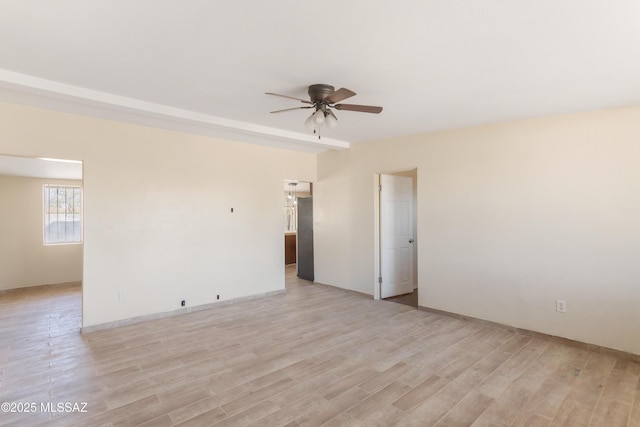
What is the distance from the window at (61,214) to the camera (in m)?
7.11

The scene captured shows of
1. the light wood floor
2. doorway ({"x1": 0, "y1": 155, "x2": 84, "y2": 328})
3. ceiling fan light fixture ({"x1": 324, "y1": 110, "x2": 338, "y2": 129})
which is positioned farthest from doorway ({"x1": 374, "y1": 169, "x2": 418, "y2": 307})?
doorway ({"x1": 0, "y1": 155, "x2": 84, "y2": 328})

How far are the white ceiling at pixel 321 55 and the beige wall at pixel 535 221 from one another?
1.51 ft

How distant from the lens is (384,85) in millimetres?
3025

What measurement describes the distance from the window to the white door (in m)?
7.04

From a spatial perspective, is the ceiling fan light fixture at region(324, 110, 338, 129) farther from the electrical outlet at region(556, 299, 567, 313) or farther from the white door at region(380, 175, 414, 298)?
the electrical outlet at region(556, 299, 567, 313)

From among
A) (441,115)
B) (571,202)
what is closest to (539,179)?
(571,202)

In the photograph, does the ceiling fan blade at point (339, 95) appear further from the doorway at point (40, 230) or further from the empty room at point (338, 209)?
the doorway at point (40, 230)

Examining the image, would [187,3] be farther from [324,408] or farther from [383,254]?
[383,254]

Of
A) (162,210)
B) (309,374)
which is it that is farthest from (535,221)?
(162,210)

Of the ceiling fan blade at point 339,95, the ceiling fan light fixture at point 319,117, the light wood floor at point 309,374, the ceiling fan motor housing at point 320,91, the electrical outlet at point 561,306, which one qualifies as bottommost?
the light wood floor at point 309,374

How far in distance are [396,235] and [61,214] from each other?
7.55m

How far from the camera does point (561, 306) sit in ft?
12.1

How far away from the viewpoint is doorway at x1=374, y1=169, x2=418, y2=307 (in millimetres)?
5570

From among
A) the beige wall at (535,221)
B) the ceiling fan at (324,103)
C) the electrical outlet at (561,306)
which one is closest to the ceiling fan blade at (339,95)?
the ceiling fan at (324,103)
